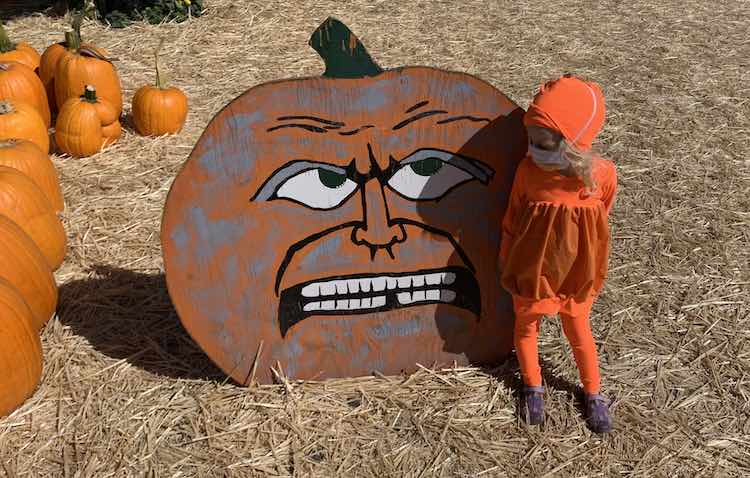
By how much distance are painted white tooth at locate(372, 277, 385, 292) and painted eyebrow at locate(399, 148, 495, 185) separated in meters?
0.50

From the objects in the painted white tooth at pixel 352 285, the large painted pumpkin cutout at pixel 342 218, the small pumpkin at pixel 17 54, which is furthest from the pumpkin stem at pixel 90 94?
the painted white tooth at pixel 352 285

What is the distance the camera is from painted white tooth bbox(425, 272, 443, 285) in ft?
10.0

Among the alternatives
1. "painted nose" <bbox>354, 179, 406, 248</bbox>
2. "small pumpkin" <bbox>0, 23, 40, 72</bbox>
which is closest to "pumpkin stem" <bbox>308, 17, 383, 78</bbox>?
"painted nose" <bbox>354, 179, 406, 248</bbox>

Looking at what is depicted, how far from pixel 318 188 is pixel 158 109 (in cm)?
309

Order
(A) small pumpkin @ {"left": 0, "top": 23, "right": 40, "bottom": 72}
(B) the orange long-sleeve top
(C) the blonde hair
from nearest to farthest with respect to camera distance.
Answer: (C) the blonde hair < (B) the orange long-sleeve top < (A) small pumpkin @ {"left": 0, "top": 23, "right": 40, "bottom": 72}

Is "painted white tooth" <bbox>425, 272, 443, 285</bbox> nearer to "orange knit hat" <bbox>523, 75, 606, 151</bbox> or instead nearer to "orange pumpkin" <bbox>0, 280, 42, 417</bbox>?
"orange knit hat" <bbox>523, 75, 606, 151</bbox>

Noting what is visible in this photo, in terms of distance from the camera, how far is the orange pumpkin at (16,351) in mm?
2879

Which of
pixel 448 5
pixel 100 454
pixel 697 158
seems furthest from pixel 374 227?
pixel 448 5

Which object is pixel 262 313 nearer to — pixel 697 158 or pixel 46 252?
pixel 46 252

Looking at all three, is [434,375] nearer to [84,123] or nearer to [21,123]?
[21,123]

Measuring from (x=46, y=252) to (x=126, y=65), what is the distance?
3.67m

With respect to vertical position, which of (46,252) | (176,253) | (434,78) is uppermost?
(434,78)

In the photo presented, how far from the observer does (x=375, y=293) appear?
303 cm

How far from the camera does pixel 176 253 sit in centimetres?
279
